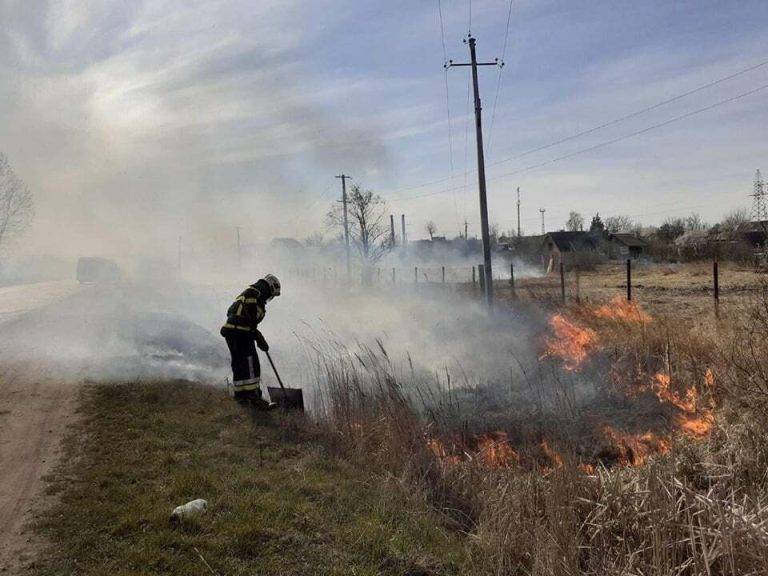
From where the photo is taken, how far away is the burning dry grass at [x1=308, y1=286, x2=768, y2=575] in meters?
3.79

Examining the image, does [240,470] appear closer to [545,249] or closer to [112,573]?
[112,573]

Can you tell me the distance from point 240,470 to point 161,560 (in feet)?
5.53

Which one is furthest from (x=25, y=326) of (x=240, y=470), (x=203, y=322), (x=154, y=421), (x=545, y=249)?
(x=545, y=249)

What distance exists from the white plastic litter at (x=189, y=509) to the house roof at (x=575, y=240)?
2352 inches

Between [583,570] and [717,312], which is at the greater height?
[717,312]

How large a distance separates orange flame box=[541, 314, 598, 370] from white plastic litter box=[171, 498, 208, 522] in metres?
7.45

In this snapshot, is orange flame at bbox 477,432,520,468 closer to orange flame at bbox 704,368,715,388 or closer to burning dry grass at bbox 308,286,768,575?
burning dry grass at bbox 308,286,768,575

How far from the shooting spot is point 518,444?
7.45 meters

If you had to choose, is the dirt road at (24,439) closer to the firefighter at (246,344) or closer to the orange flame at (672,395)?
the firefighter at (246,344)

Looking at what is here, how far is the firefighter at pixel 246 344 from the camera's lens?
795 cm

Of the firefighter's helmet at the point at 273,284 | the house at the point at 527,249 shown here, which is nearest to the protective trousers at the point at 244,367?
the firefighter's helmet at the point at 273,284

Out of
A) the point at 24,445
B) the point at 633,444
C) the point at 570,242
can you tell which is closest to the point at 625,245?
the point at 570,242

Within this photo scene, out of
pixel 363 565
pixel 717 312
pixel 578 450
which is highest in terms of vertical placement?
pixel 717 312

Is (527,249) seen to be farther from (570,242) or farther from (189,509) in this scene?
(189,509)
